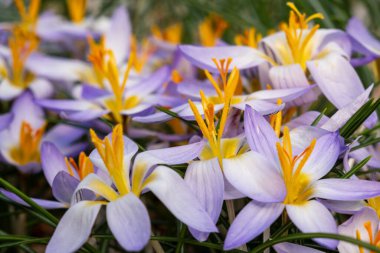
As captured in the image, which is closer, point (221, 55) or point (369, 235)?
point (369, 235)

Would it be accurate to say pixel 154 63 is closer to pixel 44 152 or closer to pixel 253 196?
pixel 44 152

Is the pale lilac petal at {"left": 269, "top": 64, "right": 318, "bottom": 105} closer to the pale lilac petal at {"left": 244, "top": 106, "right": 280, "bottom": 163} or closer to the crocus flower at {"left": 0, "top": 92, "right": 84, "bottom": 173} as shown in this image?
the pale lilac petal at {"left": 244, "top": 106, "right": 280, "bottom": 163}

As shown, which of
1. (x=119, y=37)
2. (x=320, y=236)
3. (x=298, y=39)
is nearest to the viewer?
(x=320, y=236)

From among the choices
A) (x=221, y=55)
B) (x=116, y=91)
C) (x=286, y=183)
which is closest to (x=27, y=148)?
(x=116, y=91)

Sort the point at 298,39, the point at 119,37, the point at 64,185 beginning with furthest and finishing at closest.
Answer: the point at 119,37 → the point at 298,39 → the point at 64,185

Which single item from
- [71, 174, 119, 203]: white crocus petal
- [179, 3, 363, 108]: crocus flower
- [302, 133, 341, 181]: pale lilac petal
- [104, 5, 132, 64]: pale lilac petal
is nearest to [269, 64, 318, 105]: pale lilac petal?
[179, 3, 363, 108]: crocus flower

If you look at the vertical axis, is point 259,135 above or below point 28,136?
above

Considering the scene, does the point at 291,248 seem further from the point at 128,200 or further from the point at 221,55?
the point at 221,55
